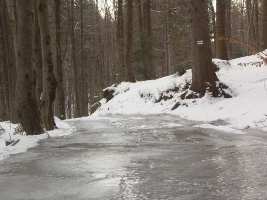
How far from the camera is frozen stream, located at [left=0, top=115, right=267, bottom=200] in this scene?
20.3 feet

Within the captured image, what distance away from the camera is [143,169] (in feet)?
25.6

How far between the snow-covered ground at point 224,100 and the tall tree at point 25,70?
4454 millimetres

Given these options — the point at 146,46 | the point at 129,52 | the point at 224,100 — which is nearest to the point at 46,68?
the point at 224,100

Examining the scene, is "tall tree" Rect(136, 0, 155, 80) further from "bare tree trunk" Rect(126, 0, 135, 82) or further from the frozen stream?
the frozen stream

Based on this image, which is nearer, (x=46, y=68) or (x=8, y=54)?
(x=46, y=68)

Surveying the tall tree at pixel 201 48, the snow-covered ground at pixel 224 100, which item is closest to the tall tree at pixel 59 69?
the snow-covered ground at pixel 224 100

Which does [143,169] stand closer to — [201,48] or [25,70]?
[25,70]

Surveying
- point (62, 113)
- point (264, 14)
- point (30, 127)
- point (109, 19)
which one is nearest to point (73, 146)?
point (30, 127)

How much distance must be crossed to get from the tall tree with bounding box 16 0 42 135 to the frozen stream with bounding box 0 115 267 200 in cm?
176

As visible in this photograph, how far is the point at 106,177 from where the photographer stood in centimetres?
722

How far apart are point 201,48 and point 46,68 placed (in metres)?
5.20

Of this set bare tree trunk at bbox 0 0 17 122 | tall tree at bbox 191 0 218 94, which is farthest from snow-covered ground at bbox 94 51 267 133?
bare tree trunk at bbox 0 0 17 122

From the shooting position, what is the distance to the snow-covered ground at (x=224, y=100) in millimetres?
13820

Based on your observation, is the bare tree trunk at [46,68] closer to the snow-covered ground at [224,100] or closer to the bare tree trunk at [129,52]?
the snow-covered ground at [224,100]
